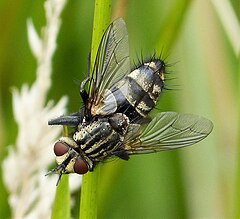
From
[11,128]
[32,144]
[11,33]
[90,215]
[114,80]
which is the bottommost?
[90,215]

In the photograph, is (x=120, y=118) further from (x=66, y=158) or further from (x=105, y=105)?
(x=66, y=158)

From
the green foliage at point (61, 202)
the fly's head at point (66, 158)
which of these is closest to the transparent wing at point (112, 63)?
the fly's head at point (66, 158)

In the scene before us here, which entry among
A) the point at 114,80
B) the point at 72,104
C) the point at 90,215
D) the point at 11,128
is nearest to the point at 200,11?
the point at 72,104

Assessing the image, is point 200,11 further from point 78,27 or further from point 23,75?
point 23,75

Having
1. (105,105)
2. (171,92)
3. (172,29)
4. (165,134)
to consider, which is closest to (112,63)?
(105,105)

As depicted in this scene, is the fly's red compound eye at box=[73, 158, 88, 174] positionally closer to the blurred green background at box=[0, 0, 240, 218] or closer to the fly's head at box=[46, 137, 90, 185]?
the fly's head at box=[46, 137, 90, 185]

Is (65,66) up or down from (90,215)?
up

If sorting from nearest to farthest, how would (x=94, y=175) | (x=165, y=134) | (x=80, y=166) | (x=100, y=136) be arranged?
(x=94, y=175) → (x=80, y=166) → (x=100, y=136) → (x=165, y=134)
